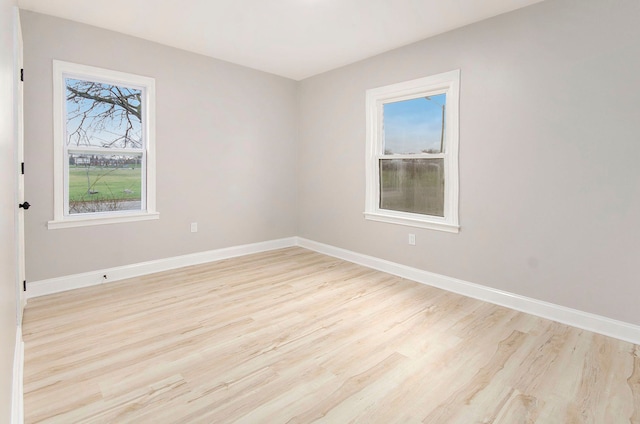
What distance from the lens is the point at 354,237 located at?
4621 mm

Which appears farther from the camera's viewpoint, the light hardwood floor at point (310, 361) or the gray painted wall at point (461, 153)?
the gray painted wall at point (461, 153)

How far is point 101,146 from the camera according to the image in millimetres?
3697

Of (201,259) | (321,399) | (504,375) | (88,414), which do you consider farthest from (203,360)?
(201,259)

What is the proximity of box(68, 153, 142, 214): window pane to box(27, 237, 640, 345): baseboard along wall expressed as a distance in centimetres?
70

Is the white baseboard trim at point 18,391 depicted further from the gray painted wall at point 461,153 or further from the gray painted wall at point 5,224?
the gray painted wall at point 461,153

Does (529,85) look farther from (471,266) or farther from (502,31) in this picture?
(471,266)

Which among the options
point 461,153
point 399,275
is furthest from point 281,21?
point 399,275

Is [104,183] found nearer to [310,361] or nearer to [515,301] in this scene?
[310,361]

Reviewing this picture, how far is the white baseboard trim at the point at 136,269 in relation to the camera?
3.32 metres

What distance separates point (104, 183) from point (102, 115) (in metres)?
0.73

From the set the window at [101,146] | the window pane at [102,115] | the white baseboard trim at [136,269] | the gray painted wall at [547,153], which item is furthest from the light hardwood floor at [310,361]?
the window pane at [102,115]

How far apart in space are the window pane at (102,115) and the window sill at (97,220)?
0.76 meters

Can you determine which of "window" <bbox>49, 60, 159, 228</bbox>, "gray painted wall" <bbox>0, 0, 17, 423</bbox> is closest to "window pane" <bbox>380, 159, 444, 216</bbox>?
"window" <bbox>49, 60, 159, 228</bbox>

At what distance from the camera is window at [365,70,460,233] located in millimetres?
3547
